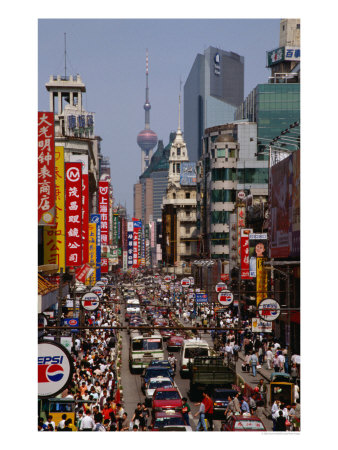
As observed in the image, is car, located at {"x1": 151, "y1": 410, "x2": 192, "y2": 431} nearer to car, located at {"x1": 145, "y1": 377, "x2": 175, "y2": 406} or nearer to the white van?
car, located at {"x1": 145, "y1": 377, "x2": 175, "y2": 406}

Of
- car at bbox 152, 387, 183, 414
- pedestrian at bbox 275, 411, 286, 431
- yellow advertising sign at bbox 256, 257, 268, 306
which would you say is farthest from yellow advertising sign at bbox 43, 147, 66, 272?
pedestrian at bbox 275, 411, 286, 431

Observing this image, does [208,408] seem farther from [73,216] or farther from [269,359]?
[73,216]

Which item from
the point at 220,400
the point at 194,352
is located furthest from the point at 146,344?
the point at 220,400

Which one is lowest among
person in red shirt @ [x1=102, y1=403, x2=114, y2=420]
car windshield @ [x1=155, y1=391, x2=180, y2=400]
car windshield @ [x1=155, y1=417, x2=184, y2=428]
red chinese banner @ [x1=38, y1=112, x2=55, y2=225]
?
person in red shirt @ [x1=102, y1=403, x2=114, y2=420]

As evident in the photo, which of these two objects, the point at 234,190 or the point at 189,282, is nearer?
the point at 189,282

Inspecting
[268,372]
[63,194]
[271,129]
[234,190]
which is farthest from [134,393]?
[271,129]

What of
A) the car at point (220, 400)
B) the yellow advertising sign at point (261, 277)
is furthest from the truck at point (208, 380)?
the yellow advertising sign at point (261, 277)

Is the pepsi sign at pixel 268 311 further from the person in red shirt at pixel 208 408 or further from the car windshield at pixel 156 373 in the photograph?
the person in red shirt at pixel 208 408
